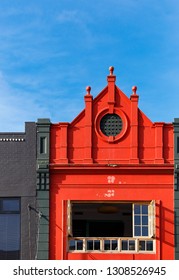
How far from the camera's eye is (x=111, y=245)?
76.4 ft

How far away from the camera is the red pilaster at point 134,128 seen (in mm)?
23672

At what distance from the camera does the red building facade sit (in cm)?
2314

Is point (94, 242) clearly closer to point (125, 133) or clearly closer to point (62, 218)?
point (62, 218)

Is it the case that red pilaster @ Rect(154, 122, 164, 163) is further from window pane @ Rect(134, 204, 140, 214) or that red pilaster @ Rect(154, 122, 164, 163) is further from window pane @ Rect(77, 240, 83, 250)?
window pane @ Rect(77, 240, 83, 250)

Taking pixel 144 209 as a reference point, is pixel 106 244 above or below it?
below

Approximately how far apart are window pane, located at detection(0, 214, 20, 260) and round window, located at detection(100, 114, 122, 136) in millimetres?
4673

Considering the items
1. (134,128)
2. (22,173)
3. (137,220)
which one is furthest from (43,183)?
(134,128)

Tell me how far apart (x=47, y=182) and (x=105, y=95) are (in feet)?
13.4

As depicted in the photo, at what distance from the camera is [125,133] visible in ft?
78.5

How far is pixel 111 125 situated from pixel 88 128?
915 millimetres

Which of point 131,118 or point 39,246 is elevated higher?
point 131,118

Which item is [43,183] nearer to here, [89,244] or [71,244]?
[71,244]
